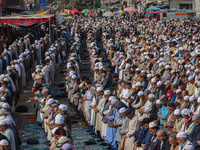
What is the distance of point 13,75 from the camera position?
14031mm

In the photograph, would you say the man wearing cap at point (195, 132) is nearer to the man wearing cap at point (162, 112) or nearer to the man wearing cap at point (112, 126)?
the man wearing cap at point (162, 112)

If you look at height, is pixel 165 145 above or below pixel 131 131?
above

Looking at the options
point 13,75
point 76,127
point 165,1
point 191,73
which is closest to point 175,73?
point 191,73

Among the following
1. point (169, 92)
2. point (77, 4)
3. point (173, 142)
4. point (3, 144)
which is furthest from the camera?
point (77, 4)

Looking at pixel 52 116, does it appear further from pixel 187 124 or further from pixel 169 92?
pixel 169 92

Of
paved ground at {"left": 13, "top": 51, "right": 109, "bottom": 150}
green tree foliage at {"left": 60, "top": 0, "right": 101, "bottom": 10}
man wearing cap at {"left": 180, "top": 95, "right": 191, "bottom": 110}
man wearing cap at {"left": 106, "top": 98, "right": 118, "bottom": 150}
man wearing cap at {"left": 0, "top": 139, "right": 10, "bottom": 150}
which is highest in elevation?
green tree foliage at {"left": 60, "top": 0, "right": 101, "bottom": 10}

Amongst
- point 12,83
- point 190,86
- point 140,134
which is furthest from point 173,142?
point 12,83

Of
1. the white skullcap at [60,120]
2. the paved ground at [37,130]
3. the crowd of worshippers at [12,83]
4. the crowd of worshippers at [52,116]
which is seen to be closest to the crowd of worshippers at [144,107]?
the paved ground at [37,130]

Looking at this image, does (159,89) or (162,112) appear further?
(159,89)

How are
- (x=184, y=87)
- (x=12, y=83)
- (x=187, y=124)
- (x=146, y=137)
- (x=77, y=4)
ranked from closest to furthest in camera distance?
(x=146, y=137) < (x=187, y=124) < (x=184, y=87) < (x=12, y=83) < (x=77, y=4)

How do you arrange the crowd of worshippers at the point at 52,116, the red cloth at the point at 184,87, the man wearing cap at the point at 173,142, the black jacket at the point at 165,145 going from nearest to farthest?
1. the man wearing cap at the point at 173,142
2. the black jacket at the point at 165,145
3. the crowd of worshippers at the point at 52,116
4. the red cloth at the point at 184,87

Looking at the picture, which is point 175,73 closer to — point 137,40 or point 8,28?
point 137,40

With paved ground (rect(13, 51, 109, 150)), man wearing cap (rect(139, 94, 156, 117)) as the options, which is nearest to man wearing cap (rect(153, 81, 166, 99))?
man wearing cap (rect(139, 94, 156, 117))

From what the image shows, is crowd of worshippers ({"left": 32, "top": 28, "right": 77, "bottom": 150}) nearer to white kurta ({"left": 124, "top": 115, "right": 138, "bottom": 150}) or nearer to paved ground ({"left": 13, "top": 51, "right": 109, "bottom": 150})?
paved ground ({"left": 13, "top": 51, "right": 109, "bottom": 150})
